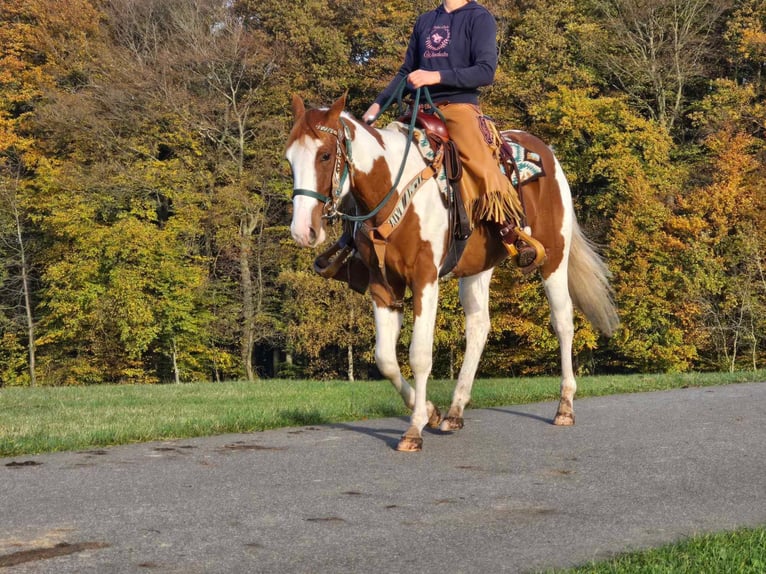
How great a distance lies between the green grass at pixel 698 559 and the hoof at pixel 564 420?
4.29 metres

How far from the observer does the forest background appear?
4203cm

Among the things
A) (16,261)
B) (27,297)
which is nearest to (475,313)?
(27,297)

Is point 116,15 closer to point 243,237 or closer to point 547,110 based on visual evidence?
point 243,237

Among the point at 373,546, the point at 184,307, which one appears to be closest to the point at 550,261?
the point at 373,546

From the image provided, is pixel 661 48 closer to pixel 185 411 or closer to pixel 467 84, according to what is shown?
pixel 185 411

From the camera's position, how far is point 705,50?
150ft

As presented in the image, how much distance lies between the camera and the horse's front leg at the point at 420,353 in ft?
25.5

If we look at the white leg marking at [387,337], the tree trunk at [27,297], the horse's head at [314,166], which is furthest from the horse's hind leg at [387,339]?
the tree trunk at [27,297]

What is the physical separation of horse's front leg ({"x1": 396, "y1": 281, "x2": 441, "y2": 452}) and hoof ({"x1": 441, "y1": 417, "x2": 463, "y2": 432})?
2.26 feet

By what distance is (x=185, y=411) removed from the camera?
1195 cm

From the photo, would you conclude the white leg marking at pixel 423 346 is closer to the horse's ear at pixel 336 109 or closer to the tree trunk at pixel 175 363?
the horse's ear at pixel 336 109

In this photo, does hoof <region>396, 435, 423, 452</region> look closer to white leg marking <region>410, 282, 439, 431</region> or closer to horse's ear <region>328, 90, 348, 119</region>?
white leg marking <region>410, 282, 439, 431</region>

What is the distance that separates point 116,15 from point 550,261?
43589mm

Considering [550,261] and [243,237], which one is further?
[243,237]
